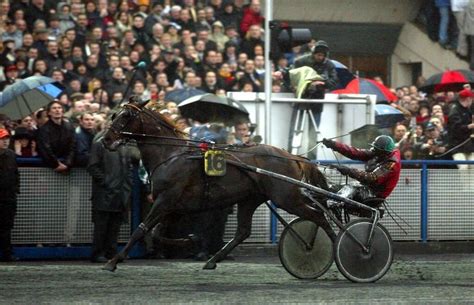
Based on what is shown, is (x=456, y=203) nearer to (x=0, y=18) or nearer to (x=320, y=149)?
(x=320, y=149)

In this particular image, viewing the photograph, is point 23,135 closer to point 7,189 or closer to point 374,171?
point 7,189

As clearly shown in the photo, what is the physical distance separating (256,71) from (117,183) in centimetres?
710

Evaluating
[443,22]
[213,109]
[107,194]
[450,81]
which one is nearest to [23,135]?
[107,194]

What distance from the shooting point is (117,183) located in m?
18.5

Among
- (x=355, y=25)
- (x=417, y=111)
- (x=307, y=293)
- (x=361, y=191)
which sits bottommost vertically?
(x=307, y=293)

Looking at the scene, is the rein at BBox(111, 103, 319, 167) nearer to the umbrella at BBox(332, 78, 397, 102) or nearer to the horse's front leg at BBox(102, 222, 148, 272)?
the horse's front leg at BBox(102, 222, 148, 272)

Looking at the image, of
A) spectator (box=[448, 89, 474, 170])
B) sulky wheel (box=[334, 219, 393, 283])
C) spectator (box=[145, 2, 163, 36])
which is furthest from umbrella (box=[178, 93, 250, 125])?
sulky wheel (box=[334, 219, 393, 283])

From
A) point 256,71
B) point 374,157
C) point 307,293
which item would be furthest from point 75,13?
point 307,293

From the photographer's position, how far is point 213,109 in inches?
803

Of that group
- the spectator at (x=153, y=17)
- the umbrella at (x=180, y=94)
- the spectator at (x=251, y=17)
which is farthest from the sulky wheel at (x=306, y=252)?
the spectator at (x=251, y=17)

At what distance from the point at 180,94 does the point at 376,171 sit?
273 inches

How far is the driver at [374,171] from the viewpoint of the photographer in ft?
52.3

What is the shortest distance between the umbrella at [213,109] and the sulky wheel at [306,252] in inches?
163

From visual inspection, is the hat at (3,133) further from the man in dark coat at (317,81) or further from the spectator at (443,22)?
the spectator at (443,22)
